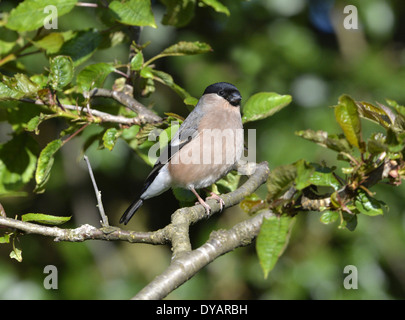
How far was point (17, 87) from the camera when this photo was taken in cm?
261

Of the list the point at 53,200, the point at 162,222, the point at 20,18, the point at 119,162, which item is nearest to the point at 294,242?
the point at 162,222

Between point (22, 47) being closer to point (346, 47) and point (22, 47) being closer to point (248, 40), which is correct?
point (248, 40)

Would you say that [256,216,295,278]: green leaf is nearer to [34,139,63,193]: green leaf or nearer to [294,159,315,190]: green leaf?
[294,159,315,190]: green leaf

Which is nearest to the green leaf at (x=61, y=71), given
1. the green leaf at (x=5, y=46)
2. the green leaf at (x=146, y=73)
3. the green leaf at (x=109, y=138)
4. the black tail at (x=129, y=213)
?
the green leaf at (x=109, y=138)

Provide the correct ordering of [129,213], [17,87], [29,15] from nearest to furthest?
[17,87]
[29,15]
[129,213]

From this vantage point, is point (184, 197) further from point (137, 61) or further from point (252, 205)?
point (252, 205)

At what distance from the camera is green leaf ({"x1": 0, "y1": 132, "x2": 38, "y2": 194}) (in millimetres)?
3143

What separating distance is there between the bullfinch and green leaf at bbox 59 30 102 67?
2.58 ft

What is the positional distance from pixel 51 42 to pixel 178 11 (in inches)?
34.7

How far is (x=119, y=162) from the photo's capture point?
4688mm

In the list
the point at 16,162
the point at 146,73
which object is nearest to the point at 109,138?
the point at 146,73

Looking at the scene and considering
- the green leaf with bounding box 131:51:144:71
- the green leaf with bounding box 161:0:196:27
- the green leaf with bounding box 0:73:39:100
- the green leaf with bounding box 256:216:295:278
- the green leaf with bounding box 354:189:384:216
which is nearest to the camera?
the green leaf with bounding box 256:216:295:278

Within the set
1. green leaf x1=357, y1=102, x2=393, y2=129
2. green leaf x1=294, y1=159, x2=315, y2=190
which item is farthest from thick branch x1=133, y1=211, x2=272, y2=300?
green leaf x1=357, y1=102, x2=393, y2=129

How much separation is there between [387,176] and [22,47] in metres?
2.45
